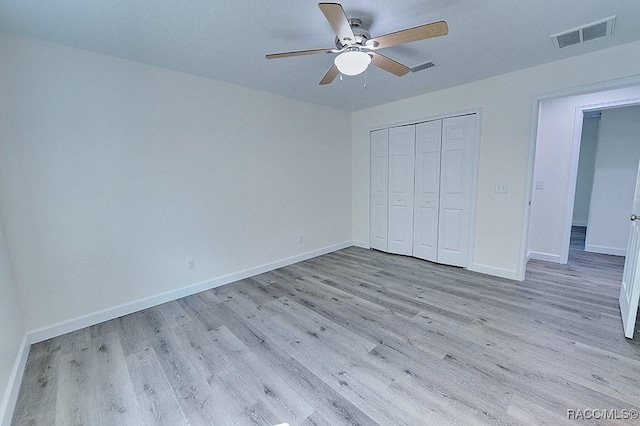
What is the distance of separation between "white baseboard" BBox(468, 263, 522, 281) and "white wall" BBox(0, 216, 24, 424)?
4245mm

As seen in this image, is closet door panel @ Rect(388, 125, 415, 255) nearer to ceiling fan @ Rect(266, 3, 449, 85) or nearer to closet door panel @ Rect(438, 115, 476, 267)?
closet door panel @ Rect(438, 115, 476, 267)

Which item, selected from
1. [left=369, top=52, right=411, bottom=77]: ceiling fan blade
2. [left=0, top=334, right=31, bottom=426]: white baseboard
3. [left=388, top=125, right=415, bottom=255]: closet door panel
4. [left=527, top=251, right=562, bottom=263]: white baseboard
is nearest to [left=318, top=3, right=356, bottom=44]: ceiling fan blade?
[left=369, top=52, right=411, bottom=77]: ceiling fan blade

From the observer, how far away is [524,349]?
6.22ft

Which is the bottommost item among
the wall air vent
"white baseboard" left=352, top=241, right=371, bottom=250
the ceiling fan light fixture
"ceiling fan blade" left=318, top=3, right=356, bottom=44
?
"white baseboard" left=352, top=241, right=371, bottom=250

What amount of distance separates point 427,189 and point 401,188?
0.42 metres

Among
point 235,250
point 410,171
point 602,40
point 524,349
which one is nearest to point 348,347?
point 524,349

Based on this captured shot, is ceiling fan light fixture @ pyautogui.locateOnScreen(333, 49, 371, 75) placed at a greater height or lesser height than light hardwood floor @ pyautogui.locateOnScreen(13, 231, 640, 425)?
greater

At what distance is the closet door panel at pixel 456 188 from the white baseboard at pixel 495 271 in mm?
119

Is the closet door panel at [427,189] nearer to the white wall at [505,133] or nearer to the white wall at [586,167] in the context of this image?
the white wall at [505,133]

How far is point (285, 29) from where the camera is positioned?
6.54ft

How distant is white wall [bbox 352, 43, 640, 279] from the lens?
2635mm

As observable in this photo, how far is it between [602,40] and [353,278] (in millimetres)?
3246

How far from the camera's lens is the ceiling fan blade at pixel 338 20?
139cm

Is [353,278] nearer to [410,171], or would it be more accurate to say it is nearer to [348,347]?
[348,347]
